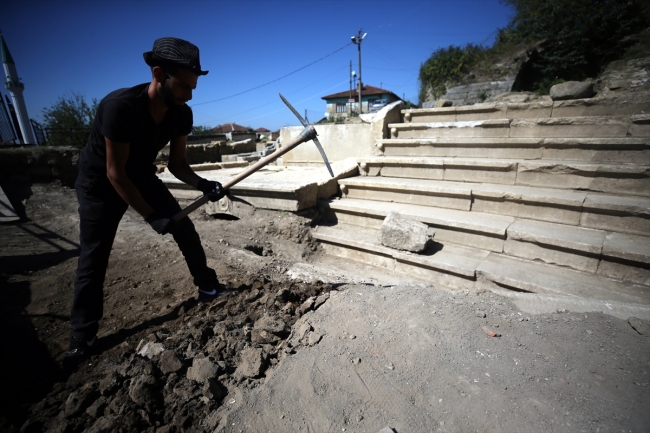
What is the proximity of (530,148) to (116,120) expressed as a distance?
4.80 meters

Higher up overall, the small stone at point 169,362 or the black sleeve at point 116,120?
the black sleeve at point 116,120

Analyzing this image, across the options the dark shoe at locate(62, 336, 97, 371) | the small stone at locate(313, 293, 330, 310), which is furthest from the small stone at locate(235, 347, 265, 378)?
the dark shoe at locate(62, 336, 97, 371)

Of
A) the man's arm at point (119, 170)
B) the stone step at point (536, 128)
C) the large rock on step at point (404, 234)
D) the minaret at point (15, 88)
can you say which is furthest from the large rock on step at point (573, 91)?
the minaret at point (15, 88)

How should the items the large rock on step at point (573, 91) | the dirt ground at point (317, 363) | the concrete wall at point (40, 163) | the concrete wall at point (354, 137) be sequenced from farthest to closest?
1. the concrete wall at point (354, 137)
2. the concrete wall at point (40, 163)
3. the large rock on step at point (573, 91)
4. the dirt ground at point (317, 363)

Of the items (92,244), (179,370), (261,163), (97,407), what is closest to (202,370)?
(179,370)

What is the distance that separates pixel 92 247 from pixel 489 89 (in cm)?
1287

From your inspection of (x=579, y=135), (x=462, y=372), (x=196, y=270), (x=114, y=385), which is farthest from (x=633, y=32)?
(x=114, y=385)

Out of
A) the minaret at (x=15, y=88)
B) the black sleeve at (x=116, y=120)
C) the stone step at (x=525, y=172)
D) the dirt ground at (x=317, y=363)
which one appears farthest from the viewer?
the minaret at (x=15, y=88)

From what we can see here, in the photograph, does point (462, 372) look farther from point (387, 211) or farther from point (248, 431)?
point (387, 211)

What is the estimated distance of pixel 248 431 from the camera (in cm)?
125

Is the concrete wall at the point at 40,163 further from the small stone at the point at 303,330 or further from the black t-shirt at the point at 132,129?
the small stone at the point at 303,330

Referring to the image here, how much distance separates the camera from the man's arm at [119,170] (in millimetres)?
1750

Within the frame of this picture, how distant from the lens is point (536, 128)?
14.2ft

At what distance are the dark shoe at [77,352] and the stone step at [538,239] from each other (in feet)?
10.3
